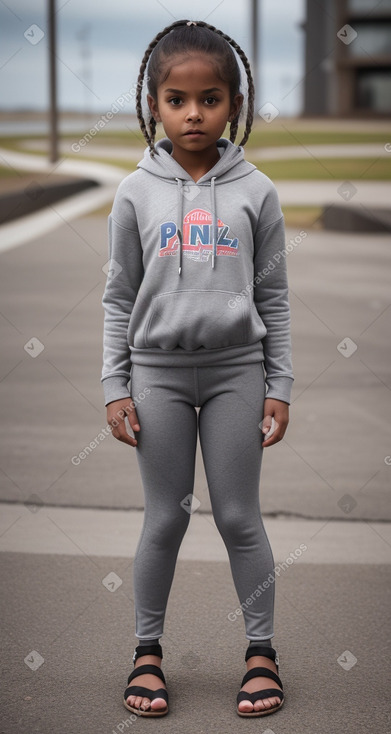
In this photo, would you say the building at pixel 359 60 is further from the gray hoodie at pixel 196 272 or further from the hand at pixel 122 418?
the hand at pixel 122 418

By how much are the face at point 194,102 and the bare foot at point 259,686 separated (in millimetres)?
1373

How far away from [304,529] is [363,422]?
1572 mm

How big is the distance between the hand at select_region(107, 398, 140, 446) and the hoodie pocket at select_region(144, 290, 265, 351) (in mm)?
202

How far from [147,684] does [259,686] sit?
11.8 inches

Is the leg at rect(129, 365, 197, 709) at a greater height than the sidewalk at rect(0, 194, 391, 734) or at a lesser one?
greater

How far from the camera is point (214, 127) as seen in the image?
2650mm

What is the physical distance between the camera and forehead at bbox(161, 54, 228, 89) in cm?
262

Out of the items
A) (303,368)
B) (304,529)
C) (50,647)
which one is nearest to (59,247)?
(303,368)

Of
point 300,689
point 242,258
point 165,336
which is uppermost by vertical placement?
point 242,258

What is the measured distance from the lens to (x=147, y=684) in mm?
2836

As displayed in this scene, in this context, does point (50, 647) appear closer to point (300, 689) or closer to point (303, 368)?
point (300, 689)

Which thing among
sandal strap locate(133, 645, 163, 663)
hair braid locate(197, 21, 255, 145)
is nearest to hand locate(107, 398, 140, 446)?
sandal strap locate(133, 645, 163, 663)

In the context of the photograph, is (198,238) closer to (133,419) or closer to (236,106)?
(236,106)

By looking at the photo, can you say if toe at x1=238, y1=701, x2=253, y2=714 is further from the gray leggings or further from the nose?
the nose
